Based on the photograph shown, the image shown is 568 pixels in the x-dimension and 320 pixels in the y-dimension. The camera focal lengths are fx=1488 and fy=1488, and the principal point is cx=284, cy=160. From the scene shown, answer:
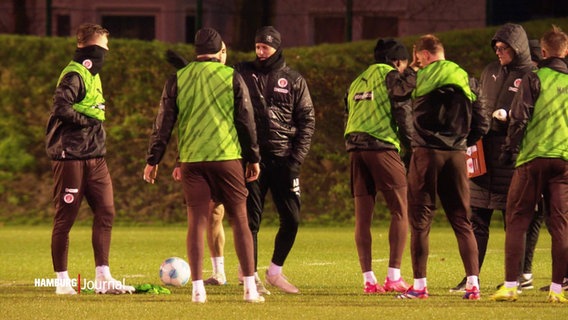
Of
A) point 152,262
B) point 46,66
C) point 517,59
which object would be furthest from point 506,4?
point 517,59

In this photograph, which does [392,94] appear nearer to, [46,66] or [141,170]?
[141,170]

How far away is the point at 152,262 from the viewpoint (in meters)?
16.2

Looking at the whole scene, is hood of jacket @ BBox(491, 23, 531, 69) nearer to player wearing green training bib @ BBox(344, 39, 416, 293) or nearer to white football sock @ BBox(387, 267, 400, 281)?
player wearing green training bib @ BBox(344, 39, 416, 293)

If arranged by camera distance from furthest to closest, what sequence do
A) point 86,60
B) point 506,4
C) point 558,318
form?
point 506,4
point 86,60
point 558,318

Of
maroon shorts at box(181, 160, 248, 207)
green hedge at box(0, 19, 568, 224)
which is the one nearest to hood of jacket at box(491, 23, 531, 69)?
maroon shorts at box(181, 160, 248, 207)

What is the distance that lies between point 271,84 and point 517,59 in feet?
7.03

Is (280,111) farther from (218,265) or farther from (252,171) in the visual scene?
(218,265)

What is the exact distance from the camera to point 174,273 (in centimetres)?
1305

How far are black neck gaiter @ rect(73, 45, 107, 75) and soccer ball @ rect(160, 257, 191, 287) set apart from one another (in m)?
1.85

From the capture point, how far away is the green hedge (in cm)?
2409

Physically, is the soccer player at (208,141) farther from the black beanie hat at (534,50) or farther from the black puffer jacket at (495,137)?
the black beanie hat at (534,50)

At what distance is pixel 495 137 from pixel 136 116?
46.3ft

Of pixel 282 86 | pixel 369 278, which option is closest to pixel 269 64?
pixel 282 86

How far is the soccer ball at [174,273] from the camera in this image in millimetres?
13047
